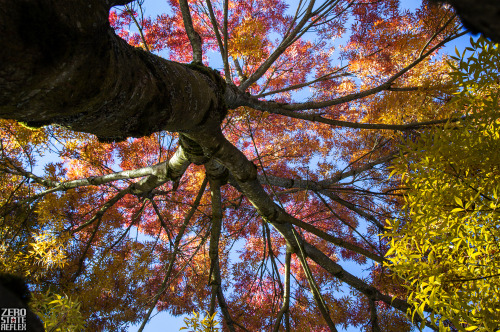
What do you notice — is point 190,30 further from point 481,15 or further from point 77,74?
point 481,15

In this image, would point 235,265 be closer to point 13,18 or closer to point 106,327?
point 106,327

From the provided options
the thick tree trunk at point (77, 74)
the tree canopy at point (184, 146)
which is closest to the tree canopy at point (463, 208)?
the tree canopy at point (184, 146)

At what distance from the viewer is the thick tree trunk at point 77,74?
52 centimetres

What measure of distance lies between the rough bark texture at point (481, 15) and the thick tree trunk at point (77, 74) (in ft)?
2.67

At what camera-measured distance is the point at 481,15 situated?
397 millimetres

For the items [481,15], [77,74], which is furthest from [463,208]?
[77,74]

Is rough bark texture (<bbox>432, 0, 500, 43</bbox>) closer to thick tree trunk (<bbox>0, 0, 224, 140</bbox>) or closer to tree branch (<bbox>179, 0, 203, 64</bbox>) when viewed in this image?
thick tree trunk (<bbox>0, 0, 224, 140</bbox>)

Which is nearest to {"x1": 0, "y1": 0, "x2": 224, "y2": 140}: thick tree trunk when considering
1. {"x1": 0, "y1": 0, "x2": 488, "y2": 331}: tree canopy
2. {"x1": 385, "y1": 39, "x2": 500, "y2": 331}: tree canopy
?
{"x1": 0, "y1": 0, "x2": 488, "y2": 331}: tree canopy

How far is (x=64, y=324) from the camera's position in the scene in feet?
4.42

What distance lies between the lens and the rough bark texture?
387mm

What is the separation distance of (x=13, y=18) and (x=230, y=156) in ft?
4.79

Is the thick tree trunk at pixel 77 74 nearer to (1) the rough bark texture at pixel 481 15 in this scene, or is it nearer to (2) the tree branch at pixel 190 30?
(1) the rough bark texture at pixel 481 15

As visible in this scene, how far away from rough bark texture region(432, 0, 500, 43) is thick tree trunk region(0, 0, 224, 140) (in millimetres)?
814

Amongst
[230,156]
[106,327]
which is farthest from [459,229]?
[106,327]
